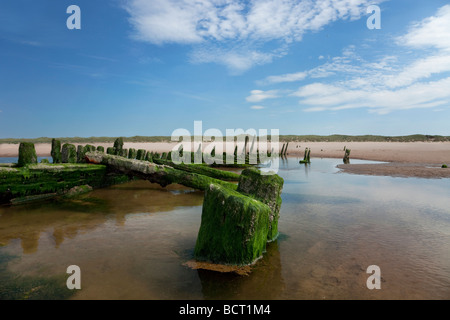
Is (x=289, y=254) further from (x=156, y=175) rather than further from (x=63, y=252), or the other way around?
(x=156, y=175)

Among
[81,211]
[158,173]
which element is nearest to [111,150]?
[158,173]

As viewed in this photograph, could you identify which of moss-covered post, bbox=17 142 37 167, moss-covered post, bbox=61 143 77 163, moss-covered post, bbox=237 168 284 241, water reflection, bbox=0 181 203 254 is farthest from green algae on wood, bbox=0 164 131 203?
moss-covered post, bbox=237 168 284 241

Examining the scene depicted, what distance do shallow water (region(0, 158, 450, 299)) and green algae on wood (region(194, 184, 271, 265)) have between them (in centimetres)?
34

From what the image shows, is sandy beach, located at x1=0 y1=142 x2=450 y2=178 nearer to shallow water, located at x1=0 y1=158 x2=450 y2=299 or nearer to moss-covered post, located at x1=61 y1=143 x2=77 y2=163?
shallow water, located at x1=0 y1=158 x2=450 y2=299

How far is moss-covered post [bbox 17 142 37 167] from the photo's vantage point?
9.43m

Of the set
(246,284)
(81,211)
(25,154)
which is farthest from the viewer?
(25,154)

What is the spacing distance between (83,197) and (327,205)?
890 centimetres

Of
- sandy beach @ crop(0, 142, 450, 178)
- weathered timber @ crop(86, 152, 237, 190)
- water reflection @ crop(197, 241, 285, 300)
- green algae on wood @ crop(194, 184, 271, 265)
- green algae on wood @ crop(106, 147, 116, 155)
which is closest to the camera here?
water reflection @ crop(197, 241, 285, 300)

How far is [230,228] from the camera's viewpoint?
4.64m

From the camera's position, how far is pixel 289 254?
212 inches

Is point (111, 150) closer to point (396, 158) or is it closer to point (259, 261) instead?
point (259, 261)

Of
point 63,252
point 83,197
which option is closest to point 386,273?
point 63,252

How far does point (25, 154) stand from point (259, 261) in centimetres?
890

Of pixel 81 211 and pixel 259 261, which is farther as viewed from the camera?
pixel 81 211
